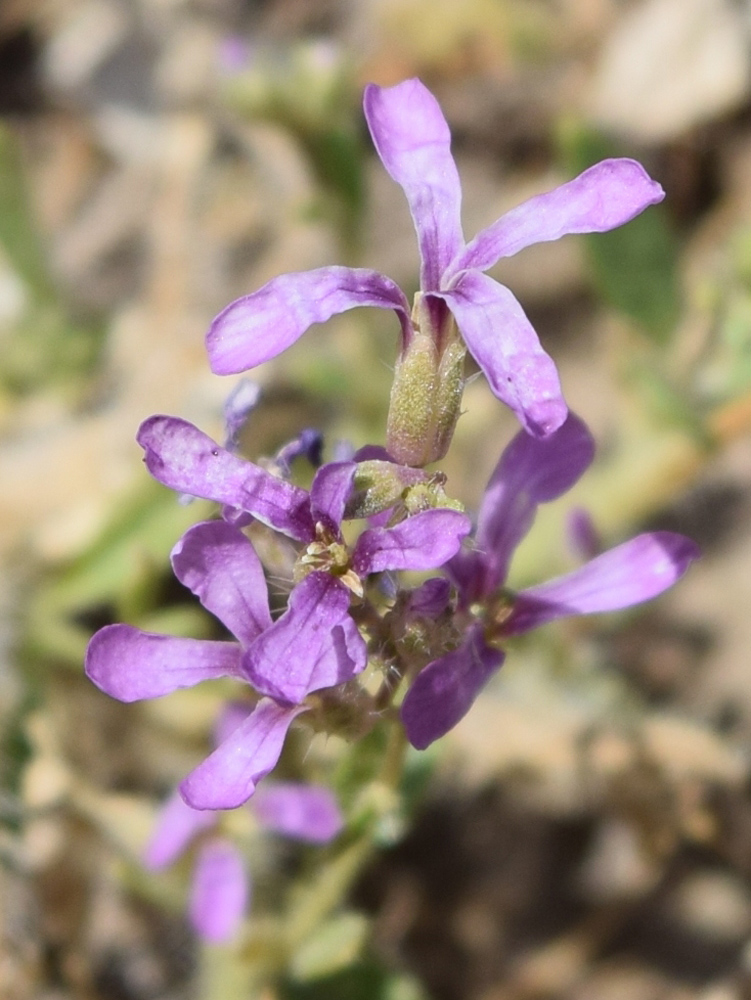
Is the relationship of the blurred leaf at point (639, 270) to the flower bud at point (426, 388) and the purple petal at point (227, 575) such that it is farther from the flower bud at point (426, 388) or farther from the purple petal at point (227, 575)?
the purple petal at point (227, 575)

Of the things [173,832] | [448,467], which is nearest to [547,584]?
[173,832]

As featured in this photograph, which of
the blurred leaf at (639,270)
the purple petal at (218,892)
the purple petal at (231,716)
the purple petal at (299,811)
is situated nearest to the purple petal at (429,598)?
the purple petal at (299,811)

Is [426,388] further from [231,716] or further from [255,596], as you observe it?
[231,716]

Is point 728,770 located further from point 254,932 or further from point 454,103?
point 454,103

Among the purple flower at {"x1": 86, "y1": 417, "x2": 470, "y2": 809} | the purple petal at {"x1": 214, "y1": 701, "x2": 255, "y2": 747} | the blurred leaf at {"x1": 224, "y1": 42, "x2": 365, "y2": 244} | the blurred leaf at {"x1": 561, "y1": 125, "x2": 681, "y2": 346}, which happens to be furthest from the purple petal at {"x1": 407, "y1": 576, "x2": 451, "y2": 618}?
the blurred leaf at {"x1": 224, "y1": 42, "x2": 365, "y2": 244}

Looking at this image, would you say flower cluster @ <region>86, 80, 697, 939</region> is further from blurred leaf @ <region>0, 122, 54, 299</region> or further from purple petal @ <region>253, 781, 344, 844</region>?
blurred leaf @ <region>0, 122, 54, 299</region>

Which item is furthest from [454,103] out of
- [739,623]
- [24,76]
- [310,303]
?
[310,303]
